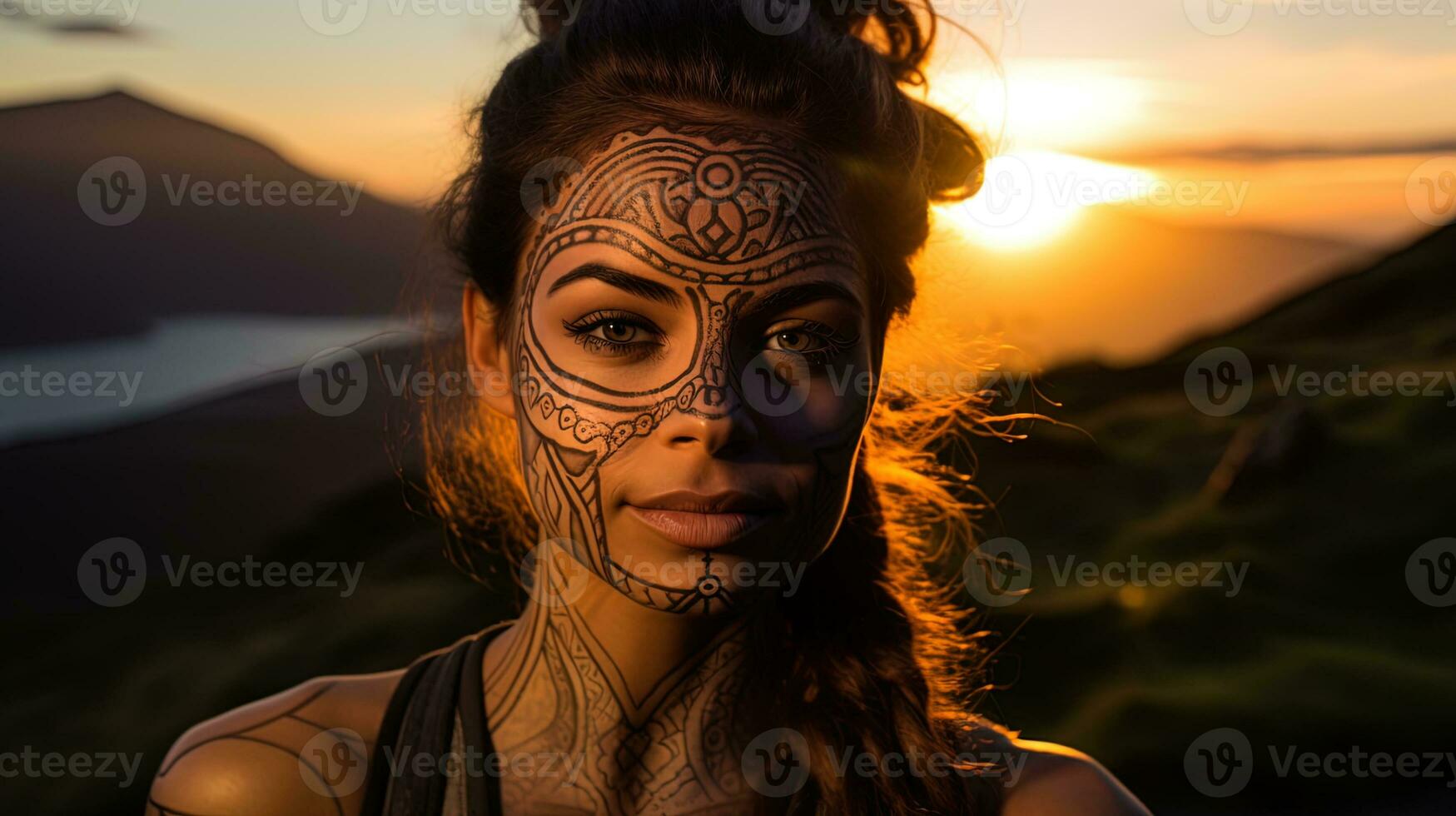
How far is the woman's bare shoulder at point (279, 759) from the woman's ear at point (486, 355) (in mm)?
645

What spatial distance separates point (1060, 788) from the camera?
6.97 feet

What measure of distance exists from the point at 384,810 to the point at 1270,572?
489cm

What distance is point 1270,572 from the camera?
18.1ft

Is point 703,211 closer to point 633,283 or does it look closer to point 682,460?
point 633,283

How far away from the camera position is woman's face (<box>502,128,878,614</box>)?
1722mm

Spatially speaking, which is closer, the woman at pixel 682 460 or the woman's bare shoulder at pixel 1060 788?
the woman at pixel 682 460

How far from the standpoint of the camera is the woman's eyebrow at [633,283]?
5.75ft

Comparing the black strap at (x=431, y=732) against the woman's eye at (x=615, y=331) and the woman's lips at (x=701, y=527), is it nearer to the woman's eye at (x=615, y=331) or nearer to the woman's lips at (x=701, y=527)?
the woman's lips at (x=701, y=527)

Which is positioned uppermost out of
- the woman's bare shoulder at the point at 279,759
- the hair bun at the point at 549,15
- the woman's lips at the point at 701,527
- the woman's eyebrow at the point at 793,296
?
the hair bun at the point at 549,15

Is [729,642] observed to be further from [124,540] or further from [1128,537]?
[1128,537]

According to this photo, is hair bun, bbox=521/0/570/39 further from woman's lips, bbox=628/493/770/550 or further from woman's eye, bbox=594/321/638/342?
woman's lips, bbox=628/493/770/550

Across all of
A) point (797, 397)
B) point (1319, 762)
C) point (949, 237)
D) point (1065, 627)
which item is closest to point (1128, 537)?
point (1065, 627)

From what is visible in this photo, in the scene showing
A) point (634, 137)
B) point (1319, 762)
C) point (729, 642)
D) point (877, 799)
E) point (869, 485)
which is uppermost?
point (634, 137)

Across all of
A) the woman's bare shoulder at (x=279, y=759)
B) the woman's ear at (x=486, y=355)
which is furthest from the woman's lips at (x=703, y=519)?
the woman's bare shoulder at (x=279, y=759)
